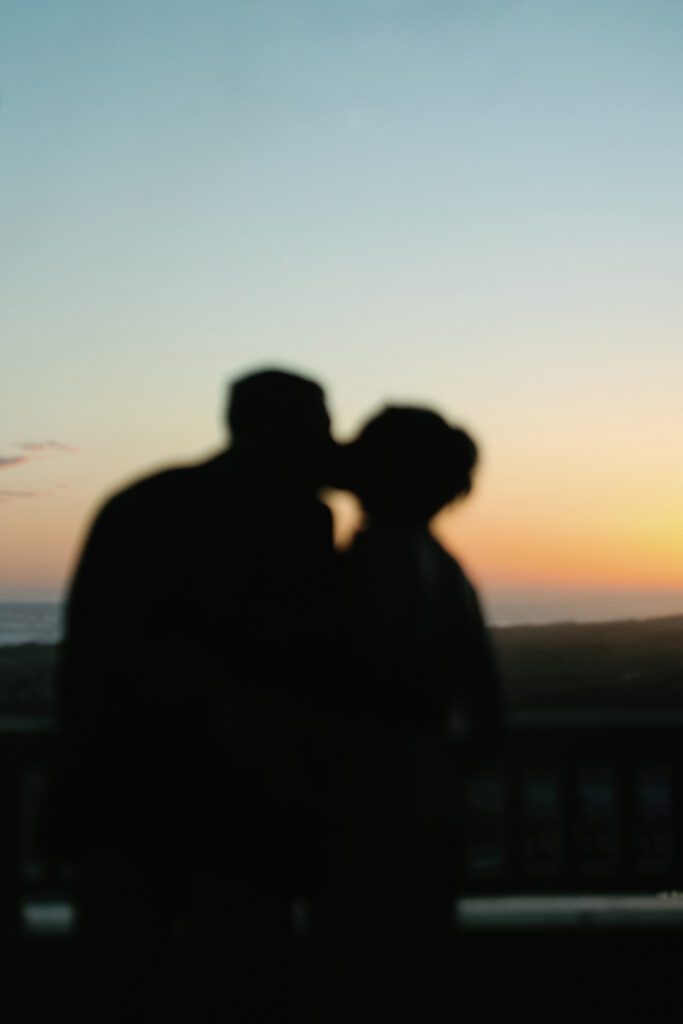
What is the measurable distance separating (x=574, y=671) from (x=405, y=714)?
1974 inches

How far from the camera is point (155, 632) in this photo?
193 centimetres

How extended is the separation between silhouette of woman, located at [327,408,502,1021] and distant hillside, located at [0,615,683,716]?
33.1 metres

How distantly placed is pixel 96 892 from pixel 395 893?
53cm

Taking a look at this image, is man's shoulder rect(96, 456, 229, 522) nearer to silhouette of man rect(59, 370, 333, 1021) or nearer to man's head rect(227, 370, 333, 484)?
silhouette of man rect(59, 370, 333, 1021)

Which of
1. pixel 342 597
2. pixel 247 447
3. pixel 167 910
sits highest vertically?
pixel 247 447

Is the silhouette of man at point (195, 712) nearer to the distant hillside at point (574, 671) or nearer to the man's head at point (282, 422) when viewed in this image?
the man's head at point (282, 422)

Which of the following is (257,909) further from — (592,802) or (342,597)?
(592,802)

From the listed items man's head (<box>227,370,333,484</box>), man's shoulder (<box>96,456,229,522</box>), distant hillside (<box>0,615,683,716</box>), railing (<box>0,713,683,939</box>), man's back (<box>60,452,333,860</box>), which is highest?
distant hillside (<box>0,615,683,716</box>)

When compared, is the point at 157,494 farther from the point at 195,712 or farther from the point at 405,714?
the point at 405,714

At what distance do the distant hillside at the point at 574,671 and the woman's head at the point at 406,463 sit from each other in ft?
109

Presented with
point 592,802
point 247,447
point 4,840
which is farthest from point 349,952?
point 592,802

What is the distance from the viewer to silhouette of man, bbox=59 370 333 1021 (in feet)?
6.26

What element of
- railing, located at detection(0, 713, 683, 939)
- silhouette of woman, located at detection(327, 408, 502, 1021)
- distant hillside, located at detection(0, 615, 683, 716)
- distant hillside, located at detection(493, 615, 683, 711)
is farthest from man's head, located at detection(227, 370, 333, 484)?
distant hillside, located at detection(493, 615, 683, 711)

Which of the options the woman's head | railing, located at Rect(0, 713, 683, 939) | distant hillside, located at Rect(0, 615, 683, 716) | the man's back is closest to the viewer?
the man's back
